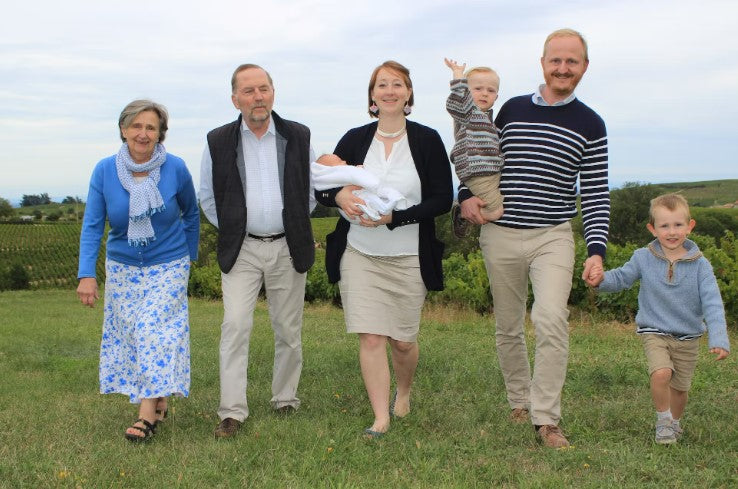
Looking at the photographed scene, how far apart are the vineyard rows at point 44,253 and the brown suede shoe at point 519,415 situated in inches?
2268

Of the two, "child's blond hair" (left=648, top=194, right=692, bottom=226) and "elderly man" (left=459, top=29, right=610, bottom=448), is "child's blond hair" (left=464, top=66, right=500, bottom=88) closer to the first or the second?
"elderly man" (left=459, top=29, right=610, bottom=448)

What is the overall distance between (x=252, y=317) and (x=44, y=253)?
256 feet

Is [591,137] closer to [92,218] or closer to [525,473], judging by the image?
[525,473]

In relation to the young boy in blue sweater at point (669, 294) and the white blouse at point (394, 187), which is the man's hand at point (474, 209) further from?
the young boy in blue sweater at point (669, 294)

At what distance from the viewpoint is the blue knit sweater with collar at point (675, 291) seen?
481 centimetres

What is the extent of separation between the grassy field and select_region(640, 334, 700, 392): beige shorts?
0.44 meters

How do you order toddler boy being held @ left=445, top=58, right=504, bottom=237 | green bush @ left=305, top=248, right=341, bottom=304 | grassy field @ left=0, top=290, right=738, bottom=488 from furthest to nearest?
green bush @ left=305, top=248, right=341, bottom=304 < toddler boy being held @ left=445, top=58, right=504, bottom=237 < grassy field @ left=0, top=290, right=738, bottom=488

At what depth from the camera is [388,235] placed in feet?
17.3

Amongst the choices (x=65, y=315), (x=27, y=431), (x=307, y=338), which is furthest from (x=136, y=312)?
(x=65, y=315)

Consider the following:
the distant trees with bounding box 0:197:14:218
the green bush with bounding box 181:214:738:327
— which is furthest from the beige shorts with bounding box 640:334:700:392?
the distant trees with bounding box 0:197:14:218

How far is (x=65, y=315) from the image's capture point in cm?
1914

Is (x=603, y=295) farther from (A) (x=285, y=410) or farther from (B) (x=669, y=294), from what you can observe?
(A) (x=285, y=410)

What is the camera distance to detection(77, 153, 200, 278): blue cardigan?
5.35 metres

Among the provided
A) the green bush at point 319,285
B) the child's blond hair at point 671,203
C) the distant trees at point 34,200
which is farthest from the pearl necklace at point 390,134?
the distant trees at point 34,200
